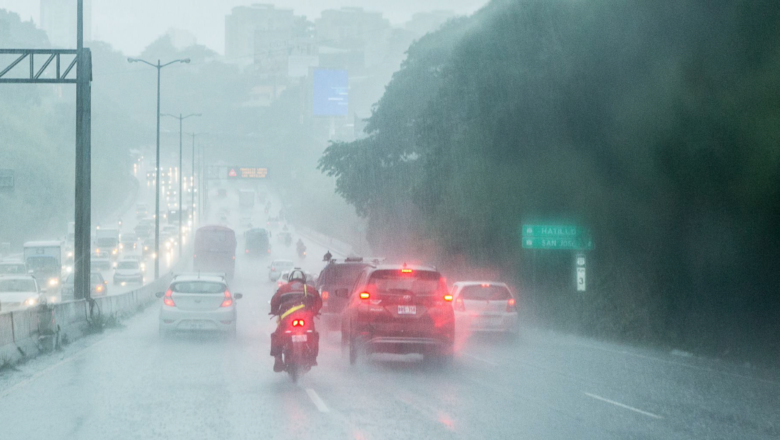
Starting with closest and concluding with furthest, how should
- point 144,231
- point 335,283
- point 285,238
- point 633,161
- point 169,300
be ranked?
point 169,300, point 633,161, point 335,283, point 144,231, point 285,238

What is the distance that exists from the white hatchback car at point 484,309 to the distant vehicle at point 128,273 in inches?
1493

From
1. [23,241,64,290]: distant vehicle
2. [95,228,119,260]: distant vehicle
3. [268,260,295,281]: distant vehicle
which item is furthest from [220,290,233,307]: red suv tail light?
[95,228,119,260]: distant vehicle

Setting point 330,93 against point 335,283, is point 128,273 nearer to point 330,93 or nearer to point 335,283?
point 335,283

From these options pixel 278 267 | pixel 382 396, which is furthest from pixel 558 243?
pixel 278 267

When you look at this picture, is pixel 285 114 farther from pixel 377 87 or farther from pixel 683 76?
pixel 683 76

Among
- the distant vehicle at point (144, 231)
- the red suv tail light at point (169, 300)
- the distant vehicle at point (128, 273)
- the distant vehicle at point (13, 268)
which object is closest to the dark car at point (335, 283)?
the red suv tail light at point (169, 300)

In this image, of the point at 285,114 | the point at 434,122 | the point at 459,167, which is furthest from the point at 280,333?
the point at 285,114

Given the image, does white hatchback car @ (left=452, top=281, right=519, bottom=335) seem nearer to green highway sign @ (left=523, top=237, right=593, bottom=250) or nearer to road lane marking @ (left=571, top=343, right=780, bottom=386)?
road lane marking @ (left=571, top=343, right=780, bottom=386)

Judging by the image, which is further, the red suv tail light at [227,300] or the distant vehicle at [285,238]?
the distant vehicle at [285,238]

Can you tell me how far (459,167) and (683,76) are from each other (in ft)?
69.3

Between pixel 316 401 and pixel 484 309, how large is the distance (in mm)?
12457

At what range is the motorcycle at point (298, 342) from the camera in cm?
1505

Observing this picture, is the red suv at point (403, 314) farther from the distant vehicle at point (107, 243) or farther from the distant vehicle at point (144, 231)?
the distant vehicle at point (144, 231)

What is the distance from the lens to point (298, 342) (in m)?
15.0
